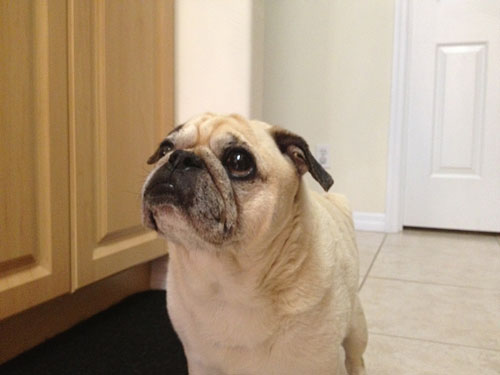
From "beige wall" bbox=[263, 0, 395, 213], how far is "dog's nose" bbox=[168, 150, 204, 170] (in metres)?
1.79

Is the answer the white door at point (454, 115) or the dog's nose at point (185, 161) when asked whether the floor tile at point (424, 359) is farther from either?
the white door at point (454, 115)

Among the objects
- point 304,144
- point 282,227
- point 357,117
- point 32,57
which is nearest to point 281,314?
point 282,227

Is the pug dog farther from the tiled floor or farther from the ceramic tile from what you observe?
the ceramic tile

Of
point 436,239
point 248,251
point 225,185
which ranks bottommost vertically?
point 436,239

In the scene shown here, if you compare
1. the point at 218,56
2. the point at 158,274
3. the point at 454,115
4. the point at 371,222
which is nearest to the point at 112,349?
the point at 158,274

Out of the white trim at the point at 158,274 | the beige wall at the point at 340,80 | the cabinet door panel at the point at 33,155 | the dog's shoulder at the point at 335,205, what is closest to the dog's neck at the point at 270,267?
the dog's shoulder at the point at 335,205

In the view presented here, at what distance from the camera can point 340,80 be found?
2.57 metres

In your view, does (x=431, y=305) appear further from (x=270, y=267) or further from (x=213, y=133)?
(x=213, y=133)

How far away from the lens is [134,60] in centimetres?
132

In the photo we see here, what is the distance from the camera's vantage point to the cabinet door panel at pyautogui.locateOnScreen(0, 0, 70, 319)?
37.5 inches

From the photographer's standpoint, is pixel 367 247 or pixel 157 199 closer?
pixel 157 199

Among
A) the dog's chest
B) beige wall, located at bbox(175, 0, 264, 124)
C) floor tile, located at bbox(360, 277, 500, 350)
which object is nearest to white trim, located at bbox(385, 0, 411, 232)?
floor tile, located at bbox(360, 277, 500, 350)

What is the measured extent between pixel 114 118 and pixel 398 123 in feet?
5.49

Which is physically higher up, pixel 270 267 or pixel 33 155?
pixel 33 155
